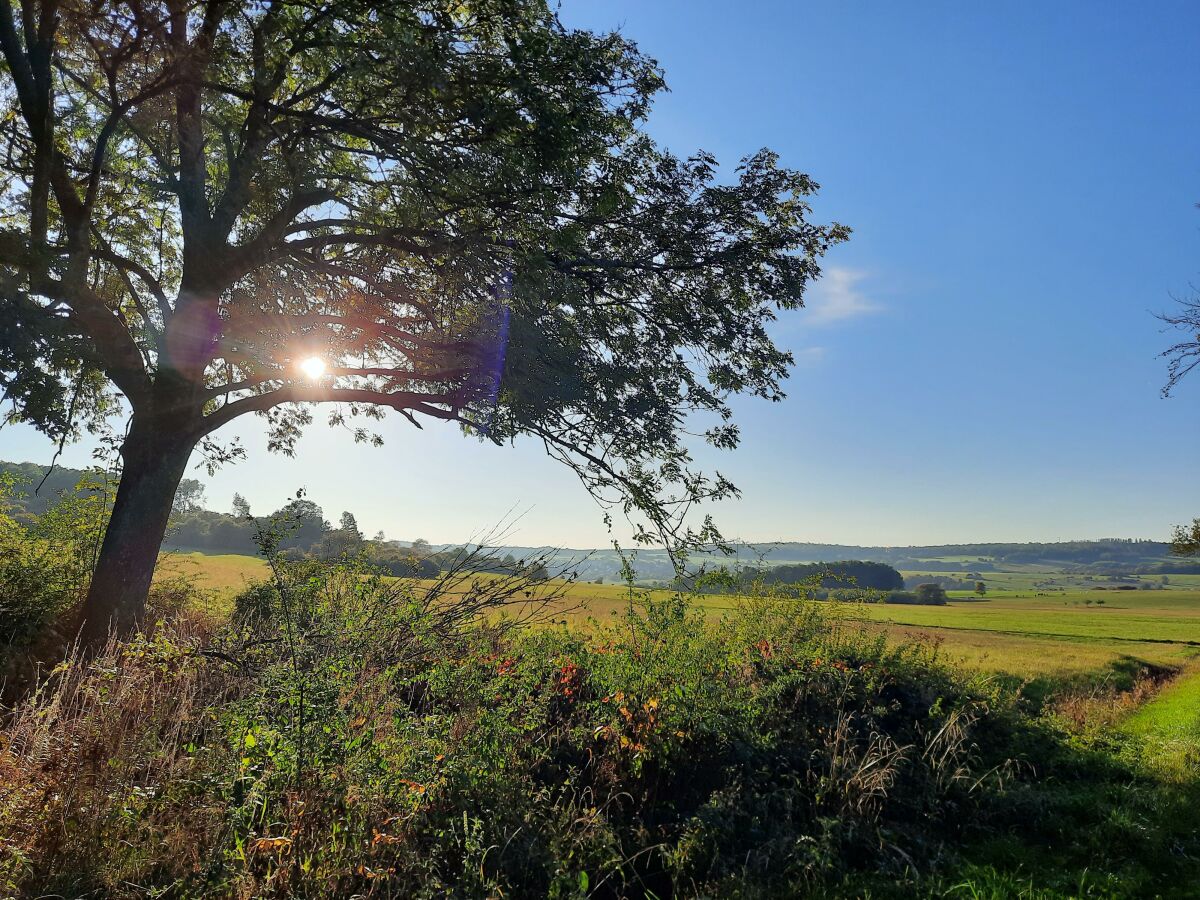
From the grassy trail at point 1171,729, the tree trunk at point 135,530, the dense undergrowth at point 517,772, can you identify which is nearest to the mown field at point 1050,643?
the grassy trail at point 1171,729

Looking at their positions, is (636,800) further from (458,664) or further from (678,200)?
(678,200)

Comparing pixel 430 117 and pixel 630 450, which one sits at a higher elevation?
pixel 430 117

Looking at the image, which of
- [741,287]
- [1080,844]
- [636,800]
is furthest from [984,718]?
[741,287]

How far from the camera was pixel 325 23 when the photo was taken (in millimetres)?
8203

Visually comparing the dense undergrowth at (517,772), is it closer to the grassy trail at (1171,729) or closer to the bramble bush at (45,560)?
the bramble bush at (45,560)

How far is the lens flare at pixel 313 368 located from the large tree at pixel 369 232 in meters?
0.06

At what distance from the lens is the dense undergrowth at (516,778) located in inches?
160

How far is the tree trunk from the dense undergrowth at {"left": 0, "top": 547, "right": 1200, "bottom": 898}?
1.25 m

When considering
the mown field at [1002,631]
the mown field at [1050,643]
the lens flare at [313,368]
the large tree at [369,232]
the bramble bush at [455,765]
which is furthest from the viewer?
the mown field at [1002,631]

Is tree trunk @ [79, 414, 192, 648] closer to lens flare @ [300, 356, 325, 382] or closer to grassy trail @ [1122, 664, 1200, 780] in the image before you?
lens flare @ [300, 356, 325, 382]

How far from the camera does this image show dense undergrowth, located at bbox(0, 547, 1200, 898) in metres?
4.06

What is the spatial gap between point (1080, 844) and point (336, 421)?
17.4m

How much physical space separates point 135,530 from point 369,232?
21.7ft

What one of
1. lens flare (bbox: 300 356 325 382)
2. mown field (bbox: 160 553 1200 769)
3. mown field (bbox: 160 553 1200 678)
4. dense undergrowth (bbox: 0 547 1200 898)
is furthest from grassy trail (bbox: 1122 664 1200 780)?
lens flare (bbox: 300 356 325 382)
